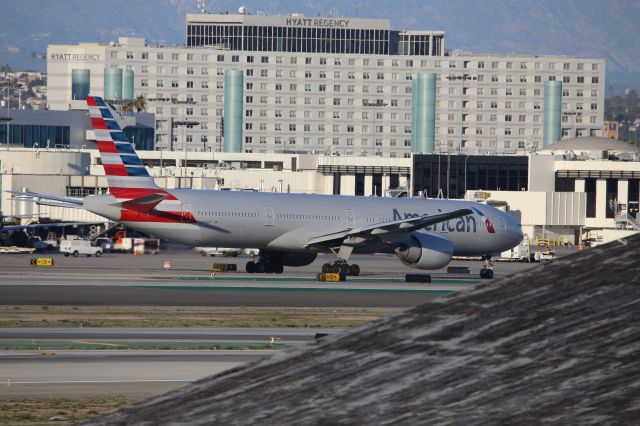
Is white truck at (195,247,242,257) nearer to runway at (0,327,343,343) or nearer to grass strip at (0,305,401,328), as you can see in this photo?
grass strip at (0,305,401,328)

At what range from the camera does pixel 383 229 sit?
5988 centimetres

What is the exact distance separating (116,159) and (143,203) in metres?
2.64

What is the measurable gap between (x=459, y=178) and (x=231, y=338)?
365 ft

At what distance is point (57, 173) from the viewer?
380 feet

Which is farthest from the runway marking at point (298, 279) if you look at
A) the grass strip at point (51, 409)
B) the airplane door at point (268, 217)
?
the grass strip at point (51, 409)

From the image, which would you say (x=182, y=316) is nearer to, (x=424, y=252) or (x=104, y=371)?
(x=104, y=371)

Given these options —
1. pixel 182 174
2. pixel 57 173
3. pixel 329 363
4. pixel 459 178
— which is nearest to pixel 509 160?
pixel 459 178

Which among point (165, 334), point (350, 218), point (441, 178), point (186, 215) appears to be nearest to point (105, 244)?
point (350, 218)

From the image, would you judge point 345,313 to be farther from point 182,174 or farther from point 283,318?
point 182,174

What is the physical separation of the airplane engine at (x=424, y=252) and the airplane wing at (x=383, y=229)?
0.69 metres

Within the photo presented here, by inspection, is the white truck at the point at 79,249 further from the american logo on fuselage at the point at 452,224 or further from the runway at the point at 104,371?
the runway at the point at 104,371

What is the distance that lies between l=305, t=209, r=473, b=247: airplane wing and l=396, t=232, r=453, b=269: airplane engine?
0.69 meters

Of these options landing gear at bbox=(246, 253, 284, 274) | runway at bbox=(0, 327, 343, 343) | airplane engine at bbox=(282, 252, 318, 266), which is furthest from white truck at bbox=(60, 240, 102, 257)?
runway at bbox=(0, 327, 343, 343)

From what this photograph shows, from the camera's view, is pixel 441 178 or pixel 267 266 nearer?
pixel 267 266
